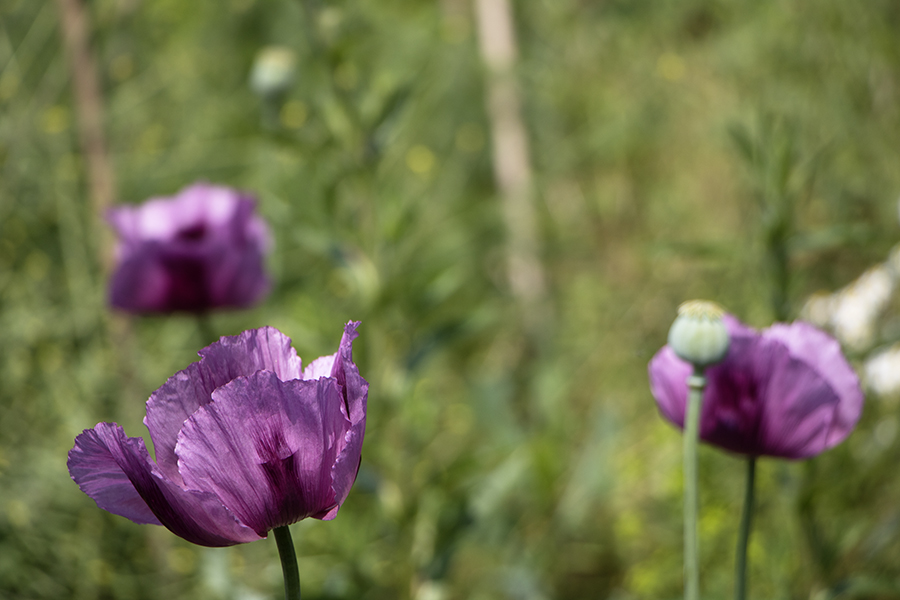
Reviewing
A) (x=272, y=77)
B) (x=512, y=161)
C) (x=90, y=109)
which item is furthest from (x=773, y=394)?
(x=512, y=161)

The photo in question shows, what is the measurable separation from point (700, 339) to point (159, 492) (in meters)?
0.31

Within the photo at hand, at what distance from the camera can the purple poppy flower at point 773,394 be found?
1.81ft

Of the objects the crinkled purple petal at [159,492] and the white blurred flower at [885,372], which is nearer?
the crinkled purple petal at [159,492]

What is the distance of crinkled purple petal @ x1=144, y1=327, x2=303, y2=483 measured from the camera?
43cm

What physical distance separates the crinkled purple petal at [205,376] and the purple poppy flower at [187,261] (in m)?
0.60

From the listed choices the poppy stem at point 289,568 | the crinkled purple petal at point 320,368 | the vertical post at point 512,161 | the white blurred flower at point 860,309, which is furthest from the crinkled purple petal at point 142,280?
the vertical post at point 512,161

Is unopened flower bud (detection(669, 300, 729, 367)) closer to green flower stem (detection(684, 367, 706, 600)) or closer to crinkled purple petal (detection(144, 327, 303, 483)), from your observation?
green flower stem (detection(684, 367, 706, 600))

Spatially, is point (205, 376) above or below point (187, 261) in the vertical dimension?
below

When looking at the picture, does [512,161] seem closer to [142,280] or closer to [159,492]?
[142,280]

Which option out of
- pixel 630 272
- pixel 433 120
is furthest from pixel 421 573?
pixel 433 120

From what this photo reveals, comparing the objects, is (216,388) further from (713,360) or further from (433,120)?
(433,120)

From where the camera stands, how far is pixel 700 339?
47 centimetres

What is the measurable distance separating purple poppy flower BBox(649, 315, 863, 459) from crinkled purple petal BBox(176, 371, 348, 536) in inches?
10.0

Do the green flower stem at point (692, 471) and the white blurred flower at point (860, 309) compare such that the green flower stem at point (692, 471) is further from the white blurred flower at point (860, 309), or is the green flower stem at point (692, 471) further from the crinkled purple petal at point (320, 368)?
the white blurred flower at point (860, 309)
